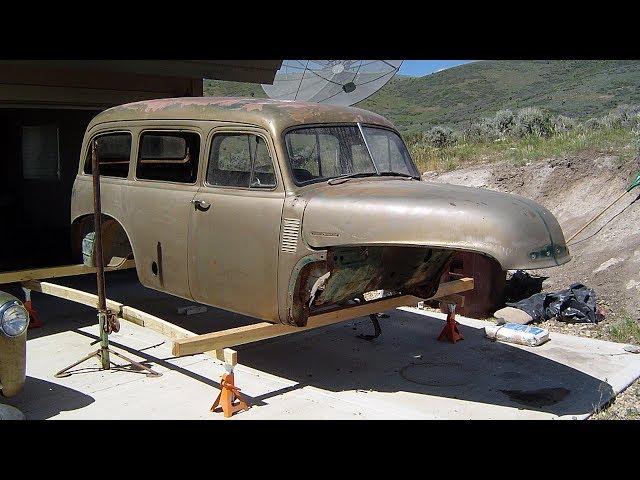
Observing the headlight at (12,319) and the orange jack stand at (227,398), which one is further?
the orange jack stand at (227,398)

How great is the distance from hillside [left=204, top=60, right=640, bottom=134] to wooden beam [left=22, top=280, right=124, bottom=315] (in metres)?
32.2

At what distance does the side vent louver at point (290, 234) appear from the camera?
5.29 m

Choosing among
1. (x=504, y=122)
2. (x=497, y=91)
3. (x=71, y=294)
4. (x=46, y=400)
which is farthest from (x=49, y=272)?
(x=497, y=91)

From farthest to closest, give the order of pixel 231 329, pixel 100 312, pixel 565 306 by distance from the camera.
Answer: pixel 565 306 < pixel 100 312 < pixel 231 329

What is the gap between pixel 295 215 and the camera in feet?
17.4

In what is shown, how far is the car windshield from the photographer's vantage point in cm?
566

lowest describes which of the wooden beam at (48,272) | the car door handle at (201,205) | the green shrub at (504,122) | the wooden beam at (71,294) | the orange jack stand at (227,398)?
the orange jack stand at (227,398)

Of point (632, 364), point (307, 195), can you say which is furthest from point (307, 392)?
point (632, 364)

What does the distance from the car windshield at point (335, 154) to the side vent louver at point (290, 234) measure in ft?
1.18

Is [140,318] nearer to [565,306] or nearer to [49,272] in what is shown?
[49,272]

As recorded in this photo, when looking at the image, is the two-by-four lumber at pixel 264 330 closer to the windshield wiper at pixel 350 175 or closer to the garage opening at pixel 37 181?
the windshield wiper at pixel 350 175

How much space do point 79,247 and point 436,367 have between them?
13.5 feet

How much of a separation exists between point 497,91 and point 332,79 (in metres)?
40.5

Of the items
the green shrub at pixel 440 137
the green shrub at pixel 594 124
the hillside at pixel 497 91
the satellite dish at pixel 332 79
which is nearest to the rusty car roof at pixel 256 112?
the satellite dish at pixel 332 79
